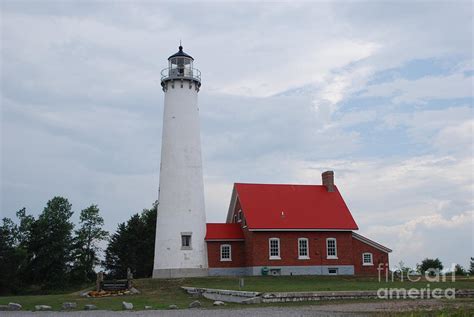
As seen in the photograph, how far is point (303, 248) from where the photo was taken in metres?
42.1

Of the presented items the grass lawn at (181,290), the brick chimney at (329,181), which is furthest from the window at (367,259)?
the brick chimney at (329,181)

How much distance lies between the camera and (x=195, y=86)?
138ft

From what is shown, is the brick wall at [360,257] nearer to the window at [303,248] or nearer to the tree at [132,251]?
the window at [303,248]

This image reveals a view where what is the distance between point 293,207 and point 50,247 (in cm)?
2209

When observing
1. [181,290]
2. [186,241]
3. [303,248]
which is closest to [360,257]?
[303,248]

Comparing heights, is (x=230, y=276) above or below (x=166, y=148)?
below

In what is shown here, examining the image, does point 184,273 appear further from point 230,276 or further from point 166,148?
point 166,148

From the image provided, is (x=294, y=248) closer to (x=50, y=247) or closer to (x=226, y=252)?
(x=226, y=252)

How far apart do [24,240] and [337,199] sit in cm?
2773

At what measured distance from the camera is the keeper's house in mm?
41250

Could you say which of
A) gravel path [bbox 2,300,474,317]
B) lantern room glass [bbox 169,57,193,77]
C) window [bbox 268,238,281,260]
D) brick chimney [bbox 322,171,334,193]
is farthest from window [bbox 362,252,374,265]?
gravel path [bbox 2,300,474,317]

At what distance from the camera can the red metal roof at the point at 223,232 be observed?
41781 millimetres

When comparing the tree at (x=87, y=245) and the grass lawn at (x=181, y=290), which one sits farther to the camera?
the tree at (x=87, y=245)

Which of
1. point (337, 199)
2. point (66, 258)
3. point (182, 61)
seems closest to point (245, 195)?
point (337, 199)
